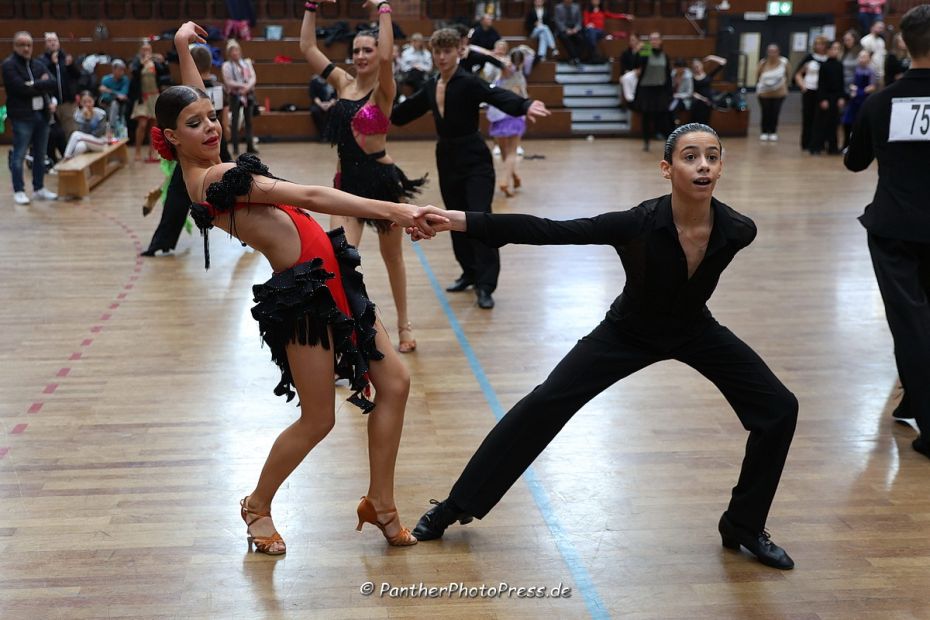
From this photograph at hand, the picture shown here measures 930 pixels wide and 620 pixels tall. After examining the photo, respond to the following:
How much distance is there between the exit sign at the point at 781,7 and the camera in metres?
21.3

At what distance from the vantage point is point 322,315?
3141 millimetres

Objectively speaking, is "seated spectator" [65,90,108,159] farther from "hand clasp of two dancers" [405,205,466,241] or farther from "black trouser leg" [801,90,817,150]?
"hand clasp of two dancers" [405,205,466,241]

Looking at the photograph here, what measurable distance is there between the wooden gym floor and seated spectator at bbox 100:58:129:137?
7.88 meters

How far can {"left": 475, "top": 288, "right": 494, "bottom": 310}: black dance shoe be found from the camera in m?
6.45

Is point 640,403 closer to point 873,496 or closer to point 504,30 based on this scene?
point 873,496

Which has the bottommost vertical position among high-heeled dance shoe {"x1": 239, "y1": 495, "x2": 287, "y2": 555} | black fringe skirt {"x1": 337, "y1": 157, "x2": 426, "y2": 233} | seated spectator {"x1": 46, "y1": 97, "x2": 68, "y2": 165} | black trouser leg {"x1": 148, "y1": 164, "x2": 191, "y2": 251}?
high-heeled dance shoe {"x1": 239, "y1": 495, "x2": 287, "y2": 555}

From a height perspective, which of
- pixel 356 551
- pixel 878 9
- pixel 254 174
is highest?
pixel 878 9

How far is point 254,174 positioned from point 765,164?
11679 mm

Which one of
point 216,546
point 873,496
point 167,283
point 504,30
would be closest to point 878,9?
point 504,30

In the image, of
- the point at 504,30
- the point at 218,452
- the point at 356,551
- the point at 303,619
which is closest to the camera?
the point at 303,619

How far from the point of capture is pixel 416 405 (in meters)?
4.79

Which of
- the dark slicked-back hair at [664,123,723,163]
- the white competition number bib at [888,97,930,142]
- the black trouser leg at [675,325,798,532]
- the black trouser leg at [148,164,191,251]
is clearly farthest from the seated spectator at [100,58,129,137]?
the black trouser leg at [675,325,798,532]

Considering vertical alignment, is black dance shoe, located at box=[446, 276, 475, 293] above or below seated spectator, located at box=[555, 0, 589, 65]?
below

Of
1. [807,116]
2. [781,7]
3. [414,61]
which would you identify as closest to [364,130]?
[807,116]
